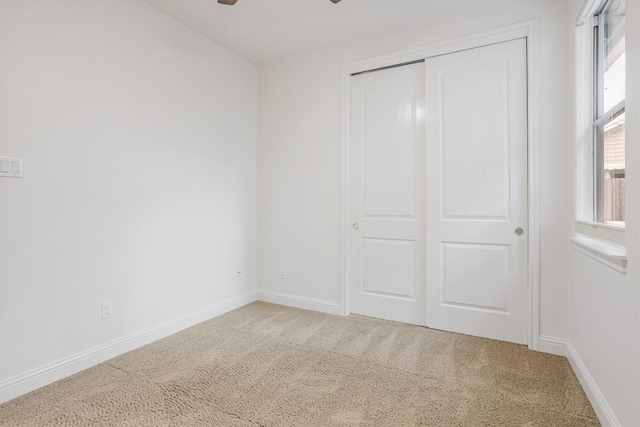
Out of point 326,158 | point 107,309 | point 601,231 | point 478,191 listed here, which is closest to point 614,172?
point 601,231

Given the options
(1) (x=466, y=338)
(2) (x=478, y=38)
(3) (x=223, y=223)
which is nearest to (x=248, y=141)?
(3) (x=223, y=223)

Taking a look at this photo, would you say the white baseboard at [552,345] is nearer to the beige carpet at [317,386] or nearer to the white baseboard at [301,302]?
the beige carpet at [317,386]

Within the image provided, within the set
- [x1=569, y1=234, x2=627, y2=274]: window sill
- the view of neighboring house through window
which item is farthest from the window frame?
[x1=569, y1=234, x2=627, y2=274]: window sill

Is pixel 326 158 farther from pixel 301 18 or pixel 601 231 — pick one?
pixel 601 231

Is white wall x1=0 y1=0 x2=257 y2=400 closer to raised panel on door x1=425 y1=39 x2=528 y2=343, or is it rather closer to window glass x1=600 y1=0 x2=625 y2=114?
Result: raised panel on door x1=425 y1=39 x2=528 y2=343

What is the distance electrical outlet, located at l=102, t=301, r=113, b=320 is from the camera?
228 cm

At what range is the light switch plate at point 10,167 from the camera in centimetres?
180

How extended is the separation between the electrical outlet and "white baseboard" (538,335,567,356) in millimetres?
3120

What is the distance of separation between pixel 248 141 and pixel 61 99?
5.76ft

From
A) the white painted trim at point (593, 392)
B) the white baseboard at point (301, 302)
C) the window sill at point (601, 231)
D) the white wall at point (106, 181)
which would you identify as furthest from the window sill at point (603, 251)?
the white wall at point (106, 181)

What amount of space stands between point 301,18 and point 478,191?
207cm

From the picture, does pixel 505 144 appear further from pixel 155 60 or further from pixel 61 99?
pixel 61 99

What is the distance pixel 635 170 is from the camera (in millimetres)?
1271

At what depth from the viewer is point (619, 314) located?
1404 millimetres
